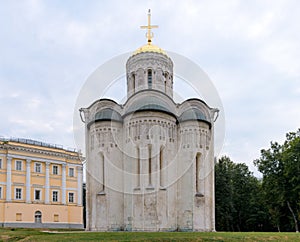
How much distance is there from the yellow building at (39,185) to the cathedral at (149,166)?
55.5 feet

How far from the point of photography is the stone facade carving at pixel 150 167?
28984 millimetres

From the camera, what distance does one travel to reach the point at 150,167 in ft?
96.2

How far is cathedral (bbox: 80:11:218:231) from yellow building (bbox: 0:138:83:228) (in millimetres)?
16931

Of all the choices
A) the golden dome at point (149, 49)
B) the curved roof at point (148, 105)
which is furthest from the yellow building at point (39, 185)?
the curved roof at point (148, 105)

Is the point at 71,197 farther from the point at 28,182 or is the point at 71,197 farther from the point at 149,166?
the point at 149,166

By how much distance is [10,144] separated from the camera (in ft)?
151

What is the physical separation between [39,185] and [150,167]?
78.4 feet

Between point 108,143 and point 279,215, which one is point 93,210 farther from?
point 279,215

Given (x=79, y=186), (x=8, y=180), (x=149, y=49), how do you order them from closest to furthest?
(x=149, y=49) < (x=8, y=180) < (x=79, y=186)

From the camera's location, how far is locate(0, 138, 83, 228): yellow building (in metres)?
45.8

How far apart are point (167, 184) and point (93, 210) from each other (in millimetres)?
6100

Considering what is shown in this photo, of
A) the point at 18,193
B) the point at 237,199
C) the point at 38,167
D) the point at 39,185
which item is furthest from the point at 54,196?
the point at 237,199

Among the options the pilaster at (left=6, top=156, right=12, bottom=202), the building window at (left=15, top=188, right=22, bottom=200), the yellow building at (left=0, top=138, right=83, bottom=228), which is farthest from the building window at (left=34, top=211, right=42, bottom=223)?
the pilaster at (left=6, top=156, right=12, bottom=202)

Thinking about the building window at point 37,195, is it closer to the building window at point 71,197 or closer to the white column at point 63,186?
the white column at point 63,186
